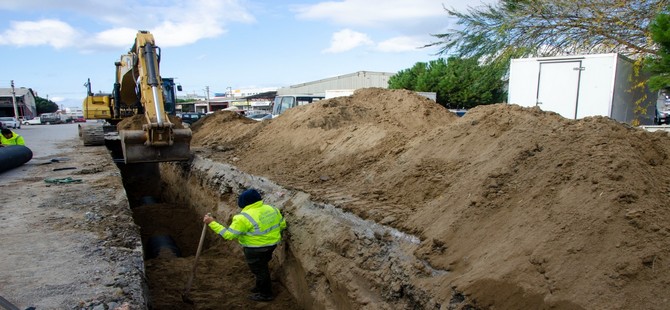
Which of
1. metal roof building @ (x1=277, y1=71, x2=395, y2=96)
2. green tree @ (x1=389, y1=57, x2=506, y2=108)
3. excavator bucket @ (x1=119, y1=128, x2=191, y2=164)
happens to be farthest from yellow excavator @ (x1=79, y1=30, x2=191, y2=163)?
metal roof building @ (x1=277, y1=71, x2=395, y2=96)

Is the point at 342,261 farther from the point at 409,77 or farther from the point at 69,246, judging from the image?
the point at 409,77

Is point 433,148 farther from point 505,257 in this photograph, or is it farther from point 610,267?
point 610,267

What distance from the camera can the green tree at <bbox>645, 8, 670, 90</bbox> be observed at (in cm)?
788

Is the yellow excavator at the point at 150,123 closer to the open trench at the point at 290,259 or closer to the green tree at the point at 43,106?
the open trench at the point at 290,259

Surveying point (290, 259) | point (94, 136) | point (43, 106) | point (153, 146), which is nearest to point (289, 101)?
point (94, 136)

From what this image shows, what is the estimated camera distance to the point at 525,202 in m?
3.74

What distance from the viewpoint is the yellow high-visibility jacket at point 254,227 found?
5043 millimetres

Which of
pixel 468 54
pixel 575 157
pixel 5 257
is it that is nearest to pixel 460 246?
pixel 575 157

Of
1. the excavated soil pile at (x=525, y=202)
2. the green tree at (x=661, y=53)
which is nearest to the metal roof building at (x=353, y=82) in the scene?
the green tree at (x=661, y=53)

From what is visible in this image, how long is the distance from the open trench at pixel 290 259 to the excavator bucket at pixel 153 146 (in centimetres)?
50

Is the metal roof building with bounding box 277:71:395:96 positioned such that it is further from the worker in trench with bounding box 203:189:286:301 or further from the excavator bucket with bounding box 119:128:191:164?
the worker in trench with bounding box 203:189:286:301

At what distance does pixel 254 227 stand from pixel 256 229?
0.13 ft

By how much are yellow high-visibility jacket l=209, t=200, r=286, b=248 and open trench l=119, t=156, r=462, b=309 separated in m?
0.28

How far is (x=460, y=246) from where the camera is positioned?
3.70 metres
